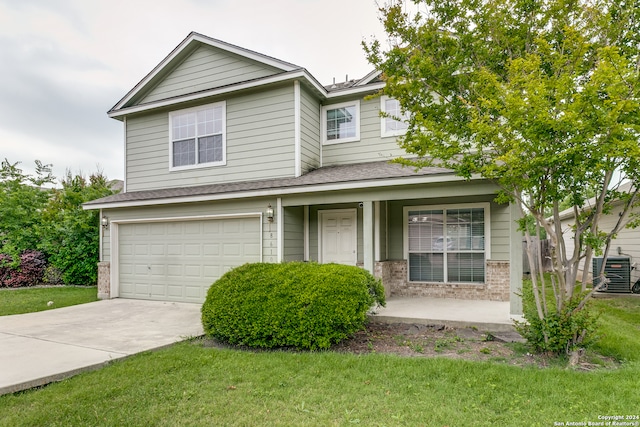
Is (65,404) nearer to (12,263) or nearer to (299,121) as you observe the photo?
(299,121)

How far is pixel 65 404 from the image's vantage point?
11.9 feet

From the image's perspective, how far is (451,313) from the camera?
7.04 m

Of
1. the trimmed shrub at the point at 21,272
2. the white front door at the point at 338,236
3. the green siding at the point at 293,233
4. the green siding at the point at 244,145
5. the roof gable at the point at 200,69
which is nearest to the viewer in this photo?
the green siding at the point at 293,233

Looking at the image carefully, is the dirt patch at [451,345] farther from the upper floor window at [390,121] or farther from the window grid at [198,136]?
the window grid at [198,136]

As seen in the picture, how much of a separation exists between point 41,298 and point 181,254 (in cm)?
417

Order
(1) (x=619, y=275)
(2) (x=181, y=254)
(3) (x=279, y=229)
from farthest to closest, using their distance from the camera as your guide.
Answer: (1) (x=619, y=275)
(2) (x=181, y=254)
(3) (x=279, y=229)

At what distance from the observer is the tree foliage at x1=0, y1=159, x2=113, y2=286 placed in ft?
40.3

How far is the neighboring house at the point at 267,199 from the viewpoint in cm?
863

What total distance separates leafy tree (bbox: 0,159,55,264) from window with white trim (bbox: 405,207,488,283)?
1290 centimetres

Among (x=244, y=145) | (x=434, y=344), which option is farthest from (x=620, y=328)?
(x=244, y=145)

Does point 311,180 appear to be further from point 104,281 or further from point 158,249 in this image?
point 104,281

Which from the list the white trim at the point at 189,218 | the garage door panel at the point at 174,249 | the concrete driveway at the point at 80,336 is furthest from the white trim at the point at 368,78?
the concrete driveway at the point at 80,336

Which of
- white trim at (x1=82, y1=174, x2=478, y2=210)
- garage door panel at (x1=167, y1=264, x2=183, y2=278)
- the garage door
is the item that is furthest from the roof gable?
garage door panel at (x1=167, y1=264, x2=183, y2=278)

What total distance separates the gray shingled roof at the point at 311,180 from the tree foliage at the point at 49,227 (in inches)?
102
